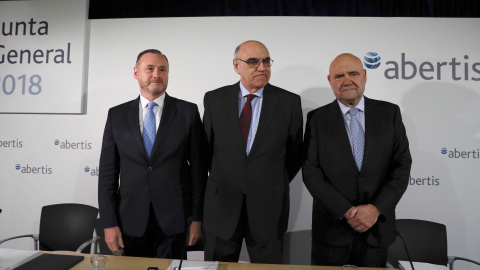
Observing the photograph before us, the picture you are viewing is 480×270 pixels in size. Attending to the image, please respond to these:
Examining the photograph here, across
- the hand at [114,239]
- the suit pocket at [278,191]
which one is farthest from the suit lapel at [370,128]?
the hand at [114,239]

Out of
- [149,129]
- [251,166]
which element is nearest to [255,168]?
[251,166]

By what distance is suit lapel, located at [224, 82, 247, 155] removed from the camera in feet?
7.39

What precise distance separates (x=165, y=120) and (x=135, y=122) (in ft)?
0.65

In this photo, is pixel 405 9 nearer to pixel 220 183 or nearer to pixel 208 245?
pixel 220 183

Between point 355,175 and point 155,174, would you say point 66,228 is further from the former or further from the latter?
point 355,175

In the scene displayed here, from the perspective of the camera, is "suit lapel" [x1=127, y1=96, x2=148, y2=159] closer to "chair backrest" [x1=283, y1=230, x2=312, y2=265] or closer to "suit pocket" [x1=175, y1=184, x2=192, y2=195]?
"suit pocket" [x1=175, y1=184, x2=192, y2=195]

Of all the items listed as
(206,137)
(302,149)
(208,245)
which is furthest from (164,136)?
(302,149)

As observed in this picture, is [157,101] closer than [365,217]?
No

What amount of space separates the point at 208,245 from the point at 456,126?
2.38m

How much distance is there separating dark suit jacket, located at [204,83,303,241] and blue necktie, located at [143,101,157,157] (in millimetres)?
385

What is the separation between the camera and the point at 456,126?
313cm

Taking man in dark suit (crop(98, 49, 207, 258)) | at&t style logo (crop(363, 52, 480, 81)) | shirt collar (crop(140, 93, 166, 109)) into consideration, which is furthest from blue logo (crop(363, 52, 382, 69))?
shirt collar (crop(140, 93, 166, 109))

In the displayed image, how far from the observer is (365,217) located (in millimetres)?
2100

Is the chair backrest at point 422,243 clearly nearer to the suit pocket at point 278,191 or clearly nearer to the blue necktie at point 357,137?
the blue necktie at point 357,137
